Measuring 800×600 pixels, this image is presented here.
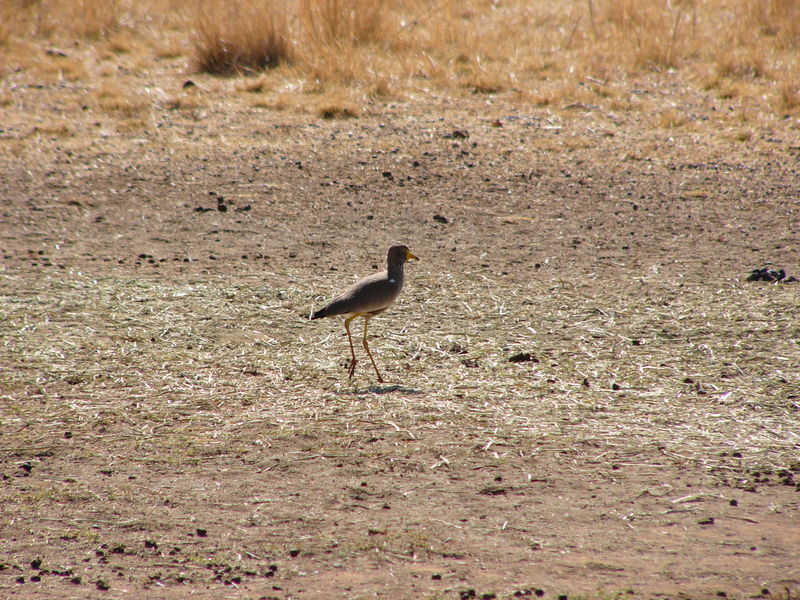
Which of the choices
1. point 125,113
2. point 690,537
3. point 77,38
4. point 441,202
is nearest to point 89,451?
point 690,537

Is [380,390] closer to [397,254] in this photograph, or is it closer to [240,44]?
[397,254]

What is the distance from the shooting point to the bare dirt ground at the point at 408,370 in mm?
4164

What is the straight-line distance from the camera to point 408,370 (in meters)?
6.27

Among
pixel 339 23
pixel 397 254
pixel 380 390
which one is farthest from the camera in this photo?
pixel 339 23

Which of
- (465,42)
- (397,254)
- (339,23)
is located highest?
(339,23)

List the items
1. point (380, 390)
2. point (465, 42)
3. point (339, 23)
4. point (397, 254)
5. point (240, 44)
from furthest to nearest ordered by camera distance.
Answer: point (465, 42) < point (339, 23) < point (240, 44) < point (397, 254) < point (380, 390)

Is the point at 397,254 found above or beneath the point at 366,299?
above

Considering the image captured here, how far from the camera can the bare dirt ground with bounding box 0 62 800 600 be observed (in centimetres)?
416

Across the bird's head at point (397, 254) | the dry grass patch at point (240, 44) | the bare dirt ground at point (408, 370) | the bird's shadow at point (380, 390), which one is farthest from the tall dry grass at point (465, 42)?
the bird's shadow at point (380, 390)

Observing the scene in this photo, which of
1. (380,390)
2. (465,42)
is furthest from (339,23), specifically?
(380,390)

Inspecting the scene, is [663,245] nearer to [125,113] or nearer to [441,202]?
[441,202]

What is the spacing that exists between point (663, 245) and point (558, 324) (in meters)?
2.20

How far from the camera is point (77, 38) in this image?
1738 centimetres

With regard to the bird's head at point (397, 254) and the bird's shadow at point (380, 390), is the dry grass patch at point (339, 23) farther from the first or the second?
the bird's shadow at point (380, 390)
